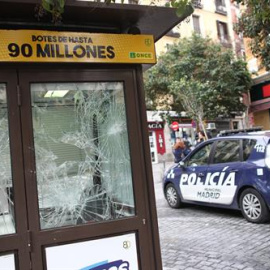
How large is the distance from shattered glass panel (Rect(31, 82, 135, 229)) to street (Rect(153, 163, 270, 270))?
1.93 metres

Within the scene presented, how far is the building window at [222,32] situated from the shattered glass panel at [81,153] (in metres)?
33.5

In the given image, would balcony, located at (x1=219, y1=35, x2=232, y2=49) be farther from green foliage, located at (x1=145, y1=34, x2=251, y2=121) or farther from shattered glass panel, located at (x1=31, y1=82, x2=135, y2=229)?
shattered glass panel, located at (x1=31, y1=82, x2=135, y2=229)

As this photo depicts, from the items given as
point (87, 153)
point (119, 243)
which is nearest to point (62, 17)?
point (87, 153)

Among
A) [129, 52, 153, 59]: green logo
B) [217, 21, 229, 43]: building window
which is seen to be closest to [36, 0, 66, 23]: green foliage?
[129, 52, 153, 59]: green logo

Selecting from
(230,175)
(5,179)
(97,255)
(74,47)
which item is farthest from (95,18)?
(230,175)

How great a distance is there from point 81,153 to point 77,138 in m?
0.14

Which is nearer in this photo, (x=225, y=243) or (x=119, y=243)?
(x=119, y=243)

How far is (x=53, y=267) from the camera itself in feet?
10.2

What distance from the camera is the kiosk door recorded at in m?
3.05

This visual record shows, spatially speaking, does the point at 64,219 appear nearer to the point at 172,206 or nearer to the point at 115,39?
the point at 115,39

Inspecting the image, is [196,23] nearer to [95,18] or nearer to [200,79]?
[200,79]

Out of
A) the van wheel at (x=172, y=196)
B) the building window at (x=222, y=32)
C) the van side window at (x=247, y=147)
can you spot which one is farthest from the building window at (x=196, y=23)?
the van side window at (x=247, y=147)

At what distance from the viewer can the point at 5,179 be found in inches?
121

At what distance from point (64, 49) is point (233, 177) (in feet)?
15.9
